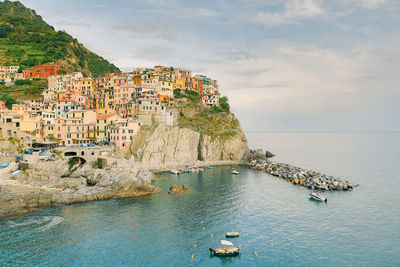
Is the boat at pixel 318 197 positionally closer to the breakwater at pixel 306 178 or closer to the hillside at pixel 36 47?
the breakwater at pixel 306 178

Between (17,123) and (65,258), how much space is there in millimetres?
55519

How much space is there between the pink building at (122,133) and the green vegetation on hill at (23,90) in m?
37.4

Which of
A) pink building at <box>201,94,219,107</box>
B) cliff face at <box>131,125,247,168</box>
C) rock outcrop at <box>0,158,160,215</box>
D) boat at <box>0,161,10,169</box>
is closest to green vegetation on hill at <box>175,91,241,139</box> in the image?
pink building at <box>201,94,219,107</box>

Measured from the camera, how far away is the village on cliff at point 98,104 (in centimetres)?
7881

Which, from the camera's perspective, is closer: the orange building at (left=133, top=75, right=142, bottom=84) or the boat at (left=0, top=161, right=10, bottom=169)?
the boat at (left=0, top=161, right=10, bottom=169)

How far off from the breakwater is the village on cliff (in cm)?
3556

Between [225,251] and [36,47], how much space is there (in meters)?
149

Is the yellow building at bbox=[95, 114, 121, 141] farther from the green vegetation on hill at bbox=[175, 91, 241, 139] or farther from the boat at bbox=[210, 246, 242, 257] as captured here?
the boat at bbox=[210, 246, 242, 257]

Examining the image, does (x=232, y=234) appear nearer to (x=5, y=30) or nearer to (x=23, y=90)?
(x=23, y=90)

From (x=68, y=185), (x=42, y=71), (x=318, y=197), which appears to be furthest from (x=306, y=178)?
(x=42, y=71)

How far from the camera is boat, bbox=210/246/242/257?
1348 inches

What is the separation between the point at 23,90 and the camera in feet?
336

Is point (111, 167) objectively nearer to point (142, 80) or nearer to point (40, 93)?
point (142, 80)

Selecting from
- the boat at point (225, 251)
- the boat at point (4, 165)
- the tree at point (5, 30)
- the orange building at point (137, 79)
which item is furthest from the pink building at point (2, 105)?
the tree at point (5, 30)
